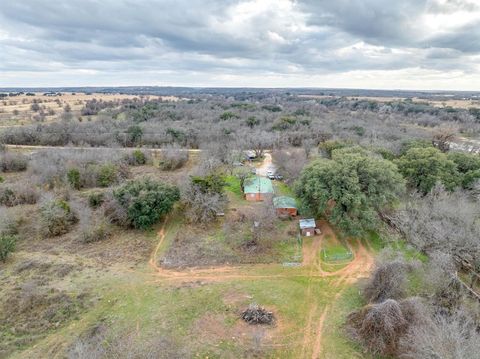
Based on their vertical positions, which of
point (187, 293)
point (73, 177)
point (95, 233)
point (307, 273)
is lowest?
point (187, 293)

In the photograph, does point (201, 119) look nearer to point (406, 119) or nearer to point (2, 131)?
point (2, 131)

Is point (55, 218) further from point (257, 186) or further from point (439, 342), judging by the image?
point (439, 342)

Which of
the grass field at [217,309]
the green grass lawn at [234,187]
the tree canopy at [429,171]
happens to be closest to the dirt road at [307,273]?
the grass field at [217,309]

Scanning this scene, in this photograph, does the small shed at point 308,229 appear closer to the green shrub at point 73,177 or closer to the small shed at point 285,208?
the small shed at point 285,208

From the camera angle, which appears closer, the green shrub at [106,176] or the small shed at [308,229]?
the small shed at [308,229]

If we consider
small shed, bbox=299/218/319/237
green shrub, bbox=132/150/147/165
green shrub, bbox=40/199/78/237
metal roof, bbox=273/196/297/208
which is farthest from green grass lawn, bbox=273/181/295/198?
green shrub, bbox=132/150/147/165

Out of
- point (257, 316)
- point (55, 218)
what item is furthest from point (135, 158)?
point (257, 316)

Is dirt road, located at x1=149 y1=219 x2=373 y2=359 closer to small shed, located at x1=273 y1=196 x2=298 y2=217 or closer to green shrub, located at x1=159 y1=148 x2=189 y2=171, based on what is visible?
small shed, located at x1=273 y1=196 x2=298 y2=217
